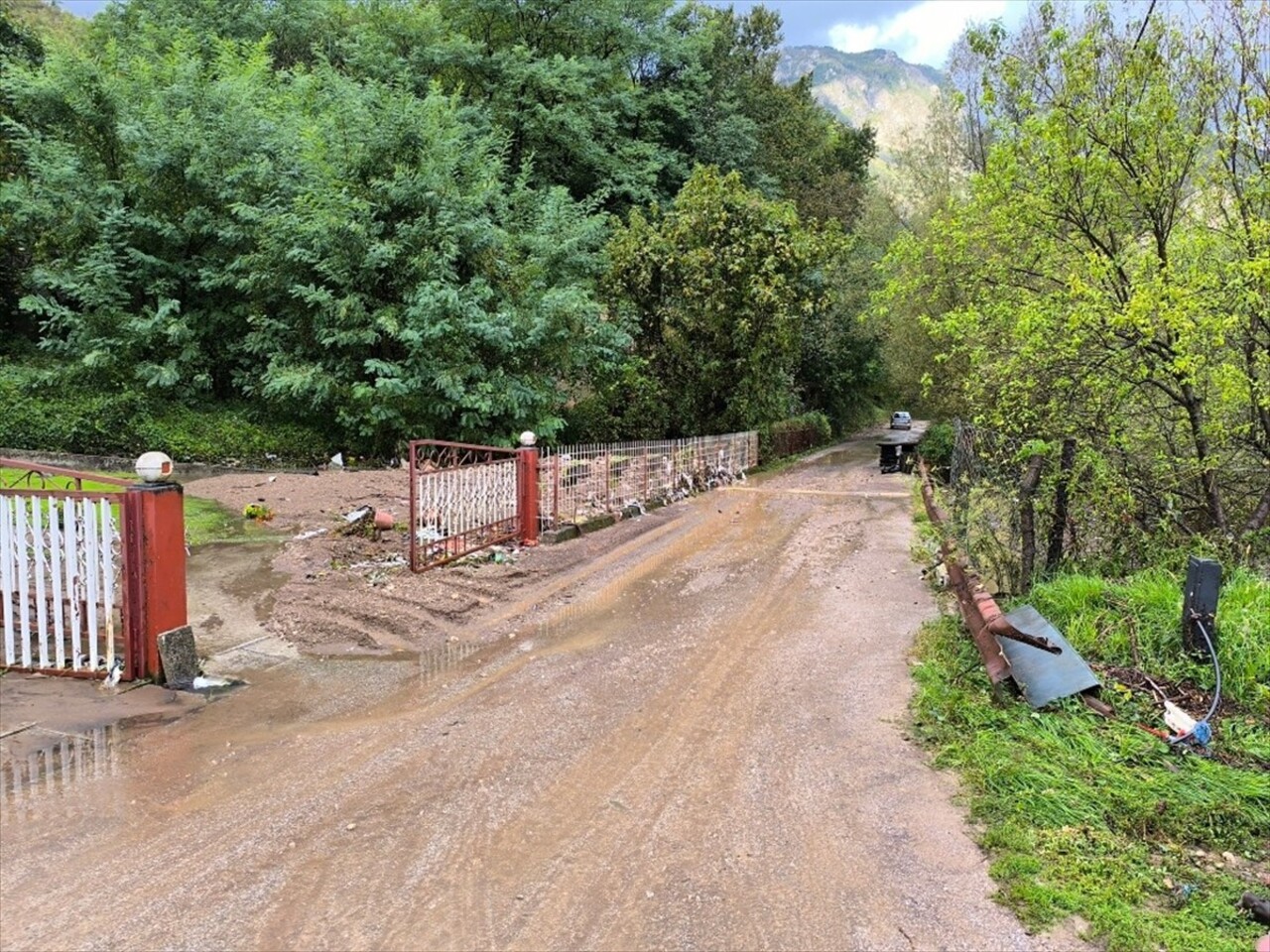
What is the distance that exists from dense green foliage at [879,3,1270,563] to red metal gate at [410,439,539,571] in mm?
5354

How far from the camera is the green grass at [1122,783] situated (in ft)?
10.4

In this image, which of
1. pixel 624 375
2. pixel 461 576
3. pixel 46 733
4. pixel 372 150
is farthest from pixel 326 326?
pixel 46 733

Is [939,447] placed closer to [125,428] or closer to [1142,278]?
[1142,278]

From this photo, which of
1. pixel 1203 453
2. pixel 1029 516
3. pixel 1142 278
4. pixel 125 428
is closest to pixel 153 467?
pixel 1029 516

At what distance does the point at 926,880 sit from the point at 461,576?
231 inches

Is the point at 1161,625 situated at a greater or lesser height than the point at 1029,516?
lesser

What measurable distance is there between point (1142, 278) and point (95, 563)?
8294 millimetres

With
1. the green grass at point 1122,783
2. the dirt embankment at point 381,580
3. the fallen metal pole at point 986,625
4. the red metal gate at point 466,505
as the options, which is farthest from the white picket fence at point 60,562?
the fallen metal pole at point 986,625

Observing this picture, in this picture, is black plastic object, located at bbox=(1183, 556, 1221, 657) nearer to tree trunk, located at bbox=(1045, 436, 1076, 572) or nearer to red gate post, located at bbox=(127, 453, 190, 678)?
tree trunk, located at bbox=(1045, 436, 1076, 572)

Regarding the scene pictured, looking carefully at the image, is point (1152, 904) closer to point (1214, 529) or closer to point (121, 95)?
point (1214, 529)

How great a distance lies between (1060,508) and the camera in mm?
7449

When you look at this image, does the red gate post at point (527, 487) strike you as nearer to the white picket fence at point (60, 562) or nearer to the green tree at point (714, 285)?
the white picket fence at point (60, 562)

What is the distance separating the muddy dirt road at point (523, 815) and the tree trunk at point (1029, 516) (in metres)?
1.62

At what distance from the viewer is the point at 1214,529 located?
→ 7.07m
